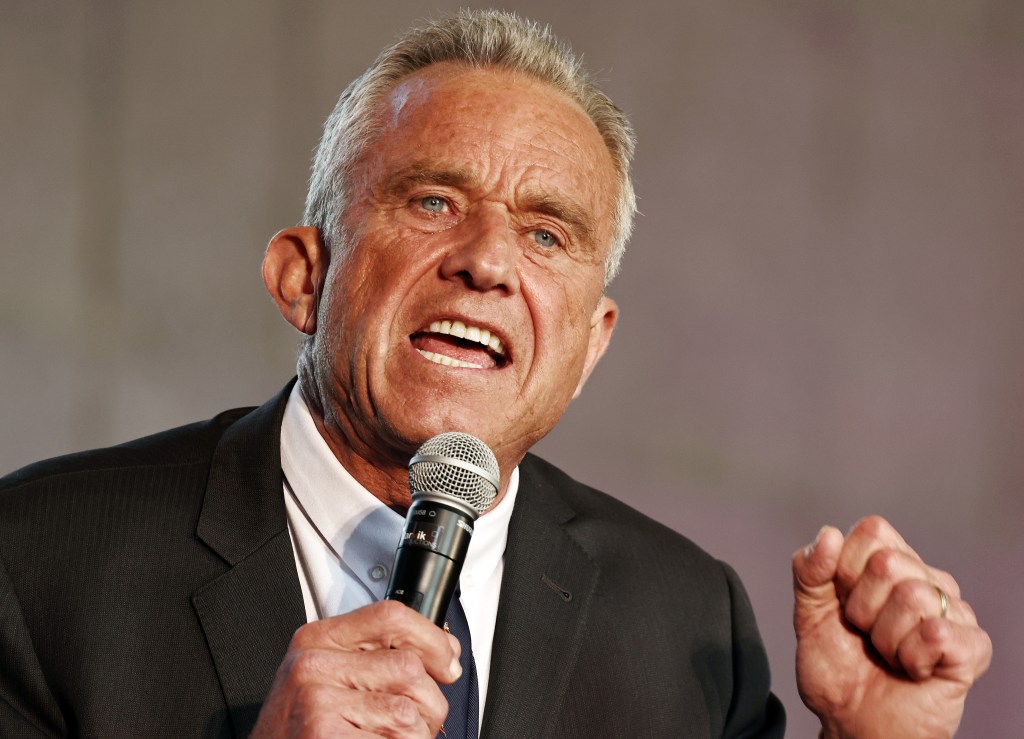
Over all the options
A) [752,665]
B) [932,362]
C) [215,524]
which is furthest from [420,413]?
[932,362]

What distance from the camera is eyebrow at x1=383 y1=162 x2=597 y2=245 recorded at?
1988 millimetres

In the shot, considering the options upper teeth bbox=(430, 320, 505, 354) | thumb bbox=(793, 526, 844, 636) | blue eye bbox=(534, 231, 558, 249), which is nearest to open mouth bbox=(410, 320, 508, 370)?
upper teeth bbox=(430, 320, 505, 354)

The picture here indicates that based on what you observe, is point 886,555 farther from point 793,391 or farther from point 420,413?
point 793,391

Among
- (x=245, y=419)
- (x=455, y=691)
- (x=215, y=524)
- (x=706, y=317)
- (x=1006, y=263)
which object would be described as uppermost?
(x=1006, y=263)

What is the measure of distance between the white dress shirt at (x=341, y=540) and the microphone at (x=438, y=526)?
1.90 ft

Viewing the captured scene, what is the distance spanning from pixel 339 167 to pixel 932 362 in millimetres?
2140

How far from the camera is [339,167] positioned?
2.15 meters

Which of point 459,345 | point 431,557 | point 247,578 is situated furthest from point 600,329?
point 431,557

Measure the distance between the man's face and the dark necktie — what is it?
11.9 inches

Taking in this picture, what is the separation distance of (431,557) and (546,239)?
Answer: 92 centimetres

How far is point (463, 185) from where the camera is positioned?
1.99 metres

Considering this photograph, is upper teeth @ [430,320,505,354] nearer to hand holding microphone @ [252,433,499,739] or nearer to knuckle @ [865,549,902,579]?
hand holding microphone @ [252,433,499,739]

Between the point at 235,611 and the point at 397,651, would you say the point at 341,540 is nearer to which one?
the point at 235,611

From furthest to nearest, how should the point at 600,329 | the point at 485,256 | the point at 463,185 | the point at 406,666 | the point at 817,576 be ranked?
the point at 600,329 → the point at 463,185 → the point at 485,256 → the point at 817,576 → the point at 406,666
